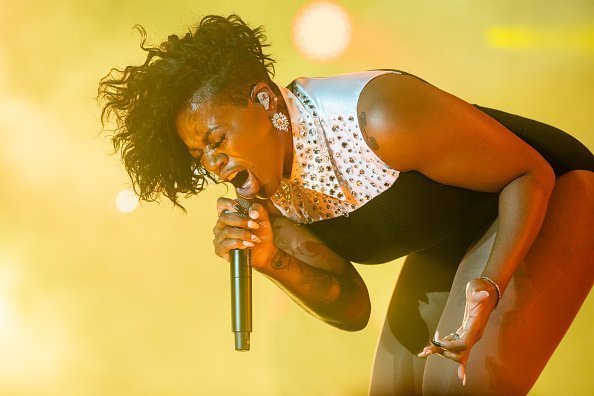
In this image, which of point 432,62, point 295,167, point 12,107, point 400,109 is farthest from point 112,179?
point 400,109

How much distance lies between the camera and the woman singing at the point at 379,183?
1.29 metres

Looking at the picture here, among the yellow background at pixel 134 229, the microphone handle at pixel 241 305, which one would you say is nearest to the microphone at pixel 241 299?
the microphone handle at pixel 241 305

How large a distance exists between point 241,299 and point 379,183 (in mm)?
341

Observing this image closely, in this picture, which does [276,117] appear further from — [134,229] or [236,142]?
[134,229]

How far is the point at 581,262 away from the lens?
4.62 feet

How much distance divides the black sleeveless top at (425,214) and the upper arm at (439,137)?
0.07m

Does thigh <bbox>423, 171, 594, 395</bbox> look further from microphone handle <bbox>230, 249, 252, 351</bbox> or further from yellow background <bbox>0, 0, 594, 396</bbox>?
yellow background <bbox>0, 0, 594, 396</bbox>

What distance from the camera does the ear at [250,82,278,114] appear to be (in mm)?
1417

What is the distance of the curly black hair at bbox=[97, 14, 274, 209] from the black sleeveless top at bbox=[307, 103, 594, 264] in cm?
31

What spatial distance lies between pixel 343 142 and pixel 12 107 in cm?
172

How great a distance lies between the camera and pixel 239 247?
1291mm

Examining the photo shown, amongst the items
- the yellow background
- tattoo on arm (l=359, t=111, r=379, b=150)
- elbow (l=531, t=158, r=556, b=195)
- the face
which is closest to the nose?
the face

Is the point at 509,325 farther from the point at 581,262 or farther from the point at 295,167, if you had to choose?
the point at 295,167

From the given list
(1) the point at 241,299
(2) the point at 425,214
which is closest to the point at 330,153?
(2) the point at 425,214
